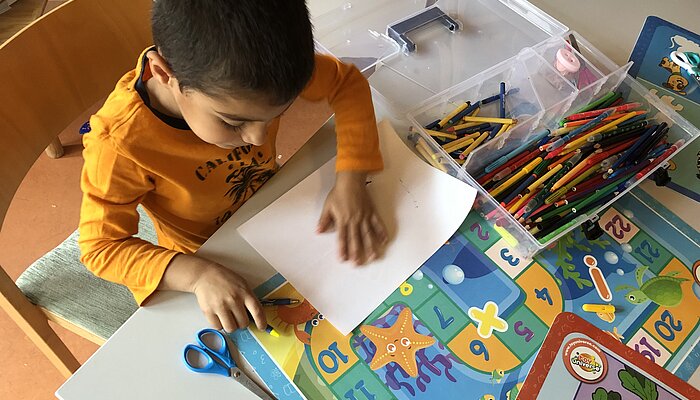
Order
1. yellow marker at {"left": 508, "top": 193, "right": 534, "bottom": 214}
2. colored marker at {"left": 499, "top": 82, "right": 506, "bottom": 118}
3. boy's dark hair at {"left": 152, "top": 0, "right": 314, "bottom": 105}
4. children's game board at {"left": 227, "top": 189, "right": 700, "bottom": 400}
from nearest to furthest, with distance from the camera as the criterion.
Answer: boy's dark hair at {"left": 152, "top": 0, "right": 314, "bottom": 105} < children's game board at {"left": 227, "top": 189, "right": 700, "bottom": 400} < yellow marker at {"left": 508, "top": 193, "right": 534, "bottom": 214} < colored marker at {"left": 499, "top": 82, "right": 506, "bottom": 118}

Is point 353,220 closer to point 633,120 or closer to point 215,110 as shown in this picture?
point 215,110

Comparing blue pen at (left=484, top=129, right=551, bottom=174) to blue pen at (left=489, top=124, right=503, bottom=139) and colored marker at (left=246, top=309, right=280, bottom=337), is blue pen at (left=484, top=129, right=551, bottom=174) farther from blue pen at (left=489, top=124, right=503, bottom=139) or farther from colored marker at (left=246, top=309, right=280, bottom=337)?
colored marker at (left=246, top=309, right=280, bottom=337)

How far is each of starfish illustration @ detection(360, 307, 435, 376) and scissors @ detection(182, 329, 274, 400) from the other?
120 millimetres

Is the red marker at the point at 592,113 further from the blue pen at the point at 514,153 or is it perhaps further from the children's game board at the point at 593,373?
the children's game board at the point at 593,373

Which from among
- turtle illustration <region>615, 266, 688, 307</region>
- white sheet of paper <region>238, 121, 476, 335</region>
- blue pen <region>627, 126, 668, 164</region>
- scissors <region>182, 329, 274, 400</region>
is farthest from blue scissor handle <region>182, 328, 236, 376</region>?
blue pen <region>627, 126, 668, 164</region>

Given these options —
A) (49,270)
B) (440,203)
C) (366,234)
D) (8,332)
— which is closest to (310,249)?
(366,234)

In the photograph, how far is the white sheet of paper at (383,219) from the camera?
0.66 meters

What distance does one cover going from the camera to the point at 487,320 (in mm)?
656

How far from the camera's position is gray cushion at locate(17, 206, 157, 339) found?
33.6 inches

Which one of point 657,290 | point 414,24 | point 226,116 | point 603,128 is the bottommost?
point 657,290

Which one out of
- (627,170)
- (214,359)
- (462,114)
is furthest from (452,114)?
(214,359)

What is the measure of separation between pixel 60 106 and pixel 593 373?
29.5 inches

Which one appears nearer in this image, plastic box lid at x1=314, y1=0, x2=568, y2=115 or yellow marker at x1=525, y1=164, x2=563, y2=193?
yellow marker at x1=525, y1=164, x2=563, y2=193

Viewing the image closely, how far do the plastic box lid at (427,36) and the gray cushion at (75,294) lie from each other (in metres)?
0.49
